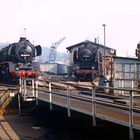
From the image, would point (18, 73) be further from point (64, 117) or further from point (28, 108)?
point (64, 117)

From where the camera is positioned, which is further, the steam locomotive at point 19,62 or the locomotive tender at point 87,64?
the locomotive tender at point 87,64

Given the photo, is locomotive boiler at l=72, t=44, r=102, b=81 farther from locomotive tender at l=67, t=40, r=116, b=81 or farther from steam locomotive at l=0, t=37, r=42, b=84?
steam locomotive at l=0, t=37, r=42, b=84

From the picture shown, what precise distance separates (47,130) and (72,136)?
1786mm

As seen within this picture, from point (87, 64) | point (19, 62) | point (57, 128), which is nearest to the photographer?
point (57, 128)

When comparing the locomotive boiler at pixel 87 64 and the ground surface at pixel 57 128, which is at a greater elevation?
the locomotive boiler at pixel 87 64

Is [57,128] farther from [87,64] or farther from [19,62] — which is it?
[87,64]

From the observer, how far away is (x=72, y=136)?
1350 cm

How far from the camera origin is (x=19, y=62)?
2992 cm

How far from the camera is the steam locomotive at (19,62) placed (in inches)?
1138

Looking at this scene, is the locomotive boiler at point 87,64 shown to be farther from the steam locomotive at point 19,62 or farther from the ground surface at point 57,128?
the ground surface at point 57,128

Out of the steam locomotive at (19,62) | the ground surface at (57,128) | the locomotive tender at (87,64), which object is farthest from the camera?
the locomotive tender at (87,64)

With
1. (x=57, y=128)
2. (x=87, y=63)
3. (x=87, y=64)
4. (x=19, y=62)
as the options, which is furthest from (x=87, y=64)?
(x=57, y=128)

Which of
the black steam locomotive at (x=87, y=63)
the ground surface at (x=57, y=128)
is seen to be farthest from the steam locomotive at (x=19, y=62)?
the ground surface at (x=57, y=128)

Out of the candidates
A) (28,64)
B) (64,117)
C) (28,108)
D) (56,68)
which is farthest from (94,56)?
(56,68)
